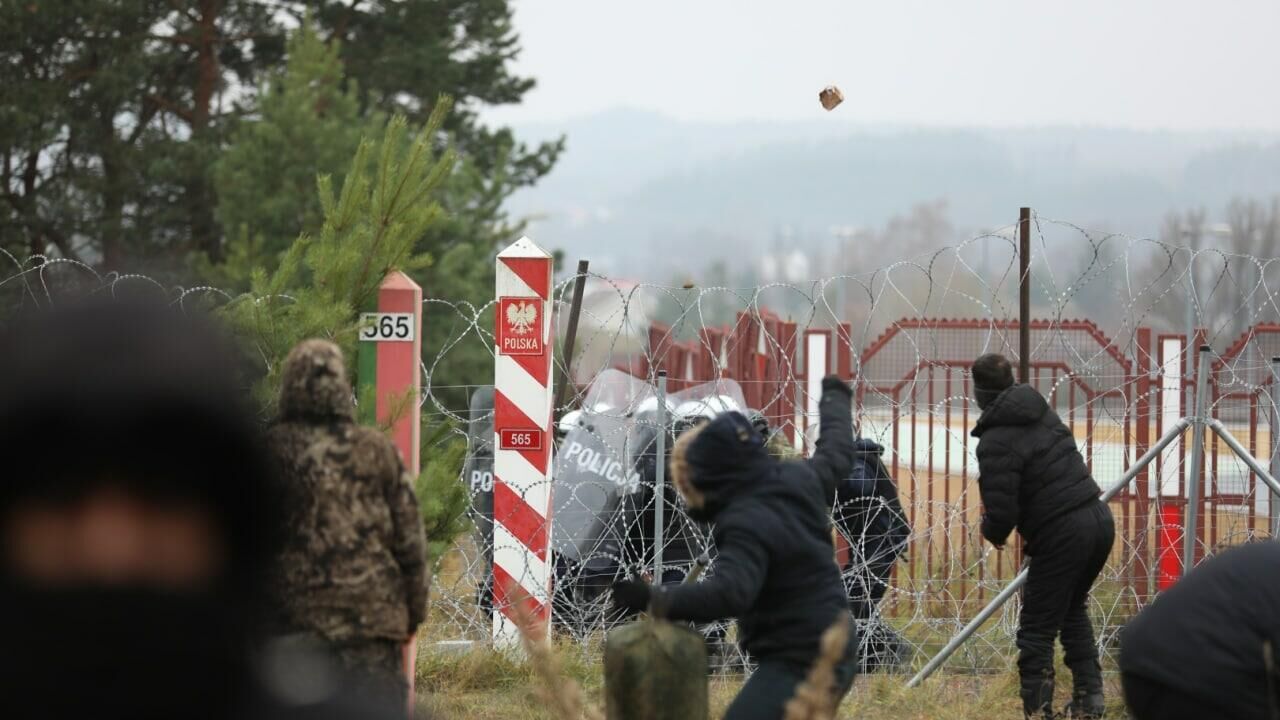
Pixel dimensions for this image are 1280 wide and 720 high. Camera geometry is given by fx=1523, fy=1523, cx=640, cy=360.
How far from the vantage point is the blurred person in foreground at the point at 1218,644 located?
3.08 meters

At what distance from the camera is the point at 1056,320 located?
24.3 ft

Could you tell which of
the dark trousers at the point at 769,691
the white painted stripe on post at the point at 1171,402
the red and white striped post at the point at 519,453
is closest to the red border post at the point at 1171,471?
the white painted stripe on post at the point at 1171,402

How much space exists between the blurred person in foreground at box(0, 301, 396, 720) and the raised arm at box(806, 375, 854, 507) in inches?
Result: 118

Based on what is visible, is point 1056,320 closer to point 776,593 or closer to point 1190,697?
point 776,593

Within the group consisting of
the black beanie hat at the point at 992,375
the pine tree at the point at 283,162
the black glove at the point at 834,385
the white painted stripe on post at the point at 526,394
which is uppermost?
the pine tree at the point at 283,162

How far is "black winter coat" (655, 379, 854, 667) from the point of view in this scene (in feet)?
12.8

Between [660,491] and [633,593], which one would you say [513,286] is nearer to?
[660,491]

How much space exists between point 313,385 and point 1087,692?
3.94m

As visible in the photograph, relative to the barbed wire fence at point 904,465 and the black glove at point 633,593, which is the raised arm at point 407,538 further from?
the barbed wire fence at point 904,465

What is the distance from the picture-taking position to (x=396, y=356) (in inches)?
222

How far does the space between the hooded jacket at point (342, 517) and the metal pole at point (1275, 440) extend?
15.7 feet

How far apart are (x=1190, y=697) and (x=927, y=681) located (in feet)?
12.5

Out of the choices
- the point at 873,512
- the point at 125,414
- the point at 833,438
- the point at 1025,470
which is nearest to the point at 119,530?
the point at 125,414

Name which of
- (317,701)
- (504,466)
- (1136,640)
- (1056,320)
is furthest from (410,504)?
(1056,320)
